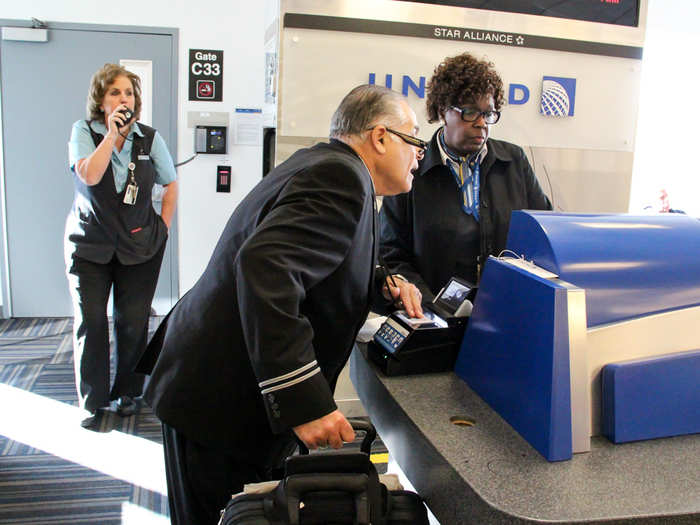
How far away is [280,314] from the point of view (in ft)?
3.43

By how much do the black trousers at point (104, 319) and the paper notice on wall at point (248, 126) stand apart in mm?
1670

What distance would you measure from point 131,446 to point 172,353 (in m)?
1.63

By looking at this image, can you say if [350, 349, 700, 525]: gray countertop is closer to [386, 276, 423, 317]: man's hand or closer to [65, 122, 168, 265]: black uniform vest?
[386, 276, 423, 317]: man's hand

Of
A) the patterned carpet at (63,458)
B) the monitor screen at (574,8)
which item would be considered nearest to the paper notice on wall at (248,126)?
the patterned carpet at (63,458)

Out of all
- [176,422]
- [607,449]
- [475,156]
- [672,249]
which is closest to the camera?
[607,449]

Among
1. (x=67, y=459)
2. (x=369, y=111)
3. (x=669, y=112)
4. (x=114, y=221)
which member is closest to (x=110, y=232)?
(x=114, y=221)

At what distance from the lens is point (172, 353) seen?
4.45ft

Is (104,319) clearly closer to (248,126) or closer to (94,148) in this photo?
(94,148)

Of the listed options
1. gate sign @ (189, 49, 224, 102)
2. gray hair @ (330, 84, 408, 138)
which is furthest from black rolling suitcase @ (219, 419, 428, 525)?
gate sign @ (189, 49, 224, 102)

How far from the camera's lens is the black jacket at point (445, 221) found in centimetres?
193

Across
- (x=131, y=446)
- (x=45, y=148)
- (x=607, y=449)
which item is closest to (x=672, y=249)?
(x=607, y=449)

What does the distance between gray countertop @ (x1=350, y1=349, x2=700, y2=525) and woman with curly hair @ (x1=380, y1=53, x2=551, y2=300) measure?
2.57 feet

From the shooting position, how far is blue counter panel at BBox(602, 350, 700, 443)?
1.04m

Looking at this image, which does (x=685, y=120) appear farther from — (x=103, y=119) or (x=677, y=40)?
(x=103, y=119)
